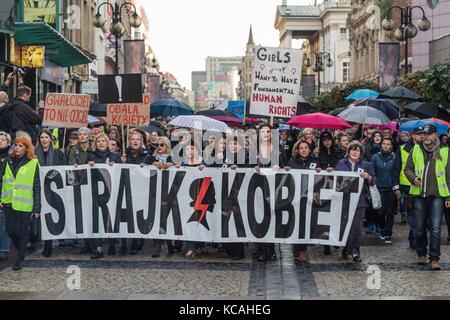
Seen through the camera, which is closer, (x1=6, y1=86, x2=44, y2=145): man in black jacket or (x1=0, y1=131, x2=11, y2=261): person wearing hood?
(x1=0, y1=131, x2=11, y2=261): person wearing hood

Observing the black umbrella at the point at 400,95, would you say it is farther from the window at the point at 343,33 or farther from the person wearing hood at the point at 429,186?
the window at the point at 343,33

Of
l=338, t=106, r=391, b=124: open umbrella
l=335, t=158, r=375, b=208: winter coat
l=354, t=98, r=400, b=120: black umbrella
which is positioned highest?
l=354, t=98, r=400, b=120: black umbrella

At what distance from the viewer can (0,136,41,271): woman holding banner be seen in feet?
33.7

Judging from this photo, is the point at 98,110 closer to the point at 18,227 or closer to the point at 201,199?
the point at 201,199

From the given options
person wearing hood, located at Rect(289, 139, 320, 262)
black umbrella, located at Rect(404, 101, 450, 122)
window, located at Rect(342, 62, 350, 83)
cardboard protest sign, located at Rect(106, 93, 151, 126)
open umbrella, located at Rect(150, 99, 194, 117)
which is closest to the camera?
person wearing hood, located at Rect(289, 139, 320, 262)

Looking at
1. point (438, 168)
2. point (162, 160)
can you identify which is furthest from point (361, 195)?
point (162, 160)

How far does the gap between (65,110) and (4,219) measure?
3.94 m

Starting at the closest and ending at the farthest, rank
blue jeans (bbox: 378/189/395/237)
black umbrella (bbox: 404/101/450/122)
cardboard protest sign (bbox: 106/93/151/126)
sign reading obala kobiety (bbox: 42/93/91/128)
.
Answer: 1. blue jeans (bbox: 378/189/395/237)
2. cardboard protest sign (bbox: 106/93/151/126)
3. sign reading obala kobiety (bbox: 42/93/91/128)
4. black umbrella (bbox: 404/101/450/122)

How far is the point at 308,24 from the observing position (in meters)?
137

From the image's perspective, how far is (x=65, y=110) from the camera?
14148mm

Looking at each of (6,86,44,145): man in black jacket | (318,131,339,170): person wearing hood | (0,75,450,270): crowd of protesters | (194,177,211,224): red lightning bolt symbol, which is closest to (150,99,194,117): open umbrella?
(0,75,450,270): crowd of protesters

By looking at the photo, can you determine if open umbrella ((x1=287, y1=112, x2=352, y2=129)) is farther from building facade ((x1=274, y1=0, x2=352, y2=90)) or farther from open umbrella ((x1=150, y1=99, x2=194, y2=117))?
building facade ((x1=274, y1=0, x2=352, y2=90))

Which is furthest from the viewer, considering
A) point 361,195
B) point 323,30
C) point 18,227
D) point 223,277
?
point 323,30

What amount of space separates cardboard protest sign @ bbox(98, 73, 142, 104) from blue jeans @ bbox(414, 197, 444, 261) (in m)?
4.68
